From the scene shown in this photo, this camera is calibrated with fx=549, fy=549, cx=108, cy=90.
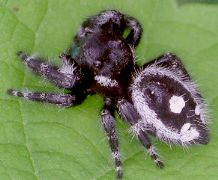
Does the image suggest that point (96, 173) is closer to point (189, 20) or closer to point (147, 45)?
point (147, 45)

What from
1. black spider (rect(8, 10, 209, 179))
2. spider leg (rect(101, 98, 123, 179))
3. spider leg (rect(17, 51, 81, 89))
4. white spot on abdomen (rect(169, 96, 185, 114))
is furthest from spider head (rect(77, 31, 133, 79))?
white spot on abdomen (rect(169, 96, 185, 114))

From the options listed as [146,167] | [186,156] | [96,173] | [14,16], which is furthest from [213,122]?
[14,16]

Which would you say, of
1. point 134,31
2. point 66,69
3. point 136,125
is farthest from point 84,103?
point 134,31

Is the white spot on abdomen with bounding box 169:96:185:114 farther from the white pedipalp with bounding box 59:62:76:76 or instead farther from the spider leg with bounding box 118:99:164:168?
the white pedipalp with bounding box 59:62:76:76

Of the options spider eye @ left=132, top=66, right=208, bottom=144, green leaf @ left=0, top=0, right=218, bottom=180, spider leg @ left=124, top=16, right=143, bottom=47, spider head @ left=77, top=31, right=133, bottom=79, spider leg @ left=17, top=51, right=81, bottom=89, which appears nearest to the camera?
green leaf @ left=0, top=0, right=218, bottom=180

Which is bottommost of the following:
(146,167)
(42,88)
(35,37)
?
(146,167)

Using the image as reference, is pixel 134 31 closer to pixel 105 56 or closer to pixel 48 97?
pixel 105 56
